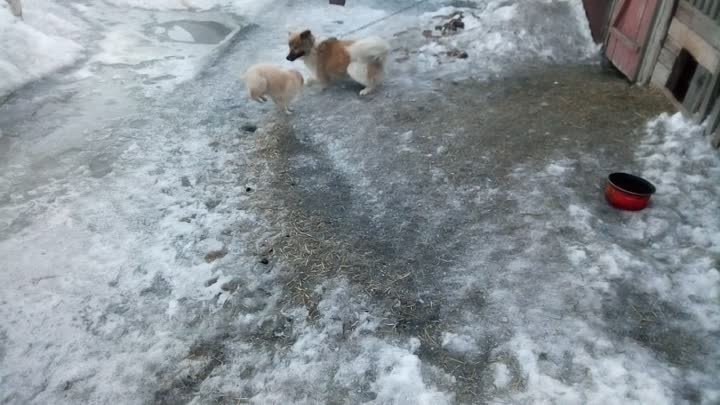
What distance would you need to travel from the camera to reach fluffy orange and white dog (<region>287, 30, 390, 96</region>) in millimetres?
6461

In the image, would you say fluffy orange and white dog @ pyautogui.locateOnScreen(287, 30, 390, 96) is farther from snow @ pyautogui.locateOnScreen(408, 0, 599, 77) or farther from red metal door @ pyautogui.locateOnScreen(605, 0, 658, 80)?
red metal door @ pyautogui.locateOnScreen(605, 0, 658, 80)

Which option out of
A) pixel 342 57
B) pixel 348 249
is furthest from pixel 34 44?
pixel 348 249

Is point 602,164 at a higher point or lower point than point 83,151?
higher

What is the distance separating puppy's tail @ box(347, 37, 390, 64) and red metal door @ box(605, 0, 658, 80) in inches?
124

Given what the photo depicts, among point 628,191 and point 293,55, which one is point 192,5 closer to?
point 293,55

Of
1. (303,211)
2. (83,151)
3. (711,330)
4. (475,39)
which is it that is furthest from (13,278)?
(475,39)

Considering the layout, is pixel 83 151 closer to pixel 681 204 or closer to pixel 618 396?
pixel 618 396

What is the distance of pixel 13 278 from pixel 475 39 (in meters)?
6.97

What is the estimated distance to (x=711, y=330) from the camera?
3.25 m

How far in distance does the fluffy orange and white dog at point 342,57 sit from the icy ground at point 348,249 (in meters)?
0.28

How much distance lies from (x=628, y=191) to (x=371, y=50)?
363 cm

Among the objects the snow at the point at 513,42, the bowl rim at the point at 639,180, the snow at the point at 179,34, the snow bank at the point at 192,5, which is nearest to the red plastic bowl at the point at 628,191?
the bowl rim at the point at 639,180

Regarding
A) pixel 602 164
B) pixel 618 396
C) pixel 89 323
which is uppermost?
pixel 602 164

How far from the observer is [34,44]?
25.1ft
